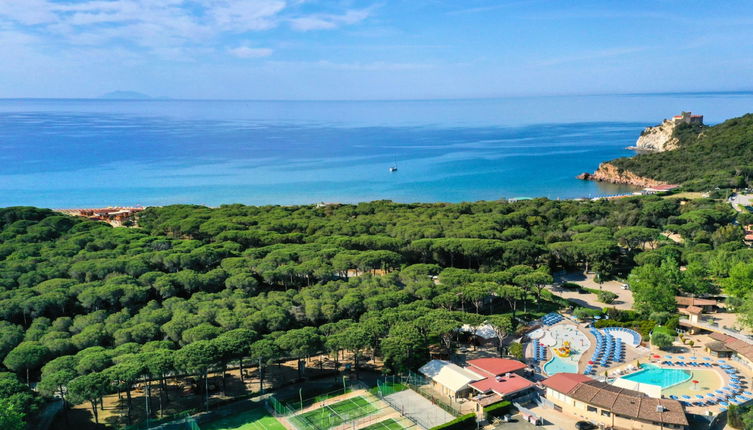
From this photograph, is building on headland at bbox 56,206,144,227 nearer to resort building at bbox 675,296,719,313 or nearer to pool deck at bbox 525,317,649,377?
pool deck at bbox 525,317,649,377

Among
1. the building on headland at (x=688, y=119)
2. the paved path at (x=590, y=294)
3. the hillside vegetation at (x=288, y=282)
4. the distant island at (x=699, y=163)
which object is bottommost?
the paved path at (x=590, y=294)

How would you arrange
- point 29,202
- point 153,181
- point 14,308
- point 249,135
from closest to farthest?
point 14,308, point 29,202, point 153,181, point 249,135

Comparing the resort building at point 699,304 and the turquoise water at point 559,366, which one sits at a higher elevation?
the resort building at point 699,304

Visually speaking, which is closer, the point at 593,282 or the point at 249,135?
the point at 593,282

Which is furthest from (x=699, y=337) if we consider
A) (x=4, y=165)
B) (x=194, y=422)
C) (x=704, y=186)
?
(x=4, y=165)

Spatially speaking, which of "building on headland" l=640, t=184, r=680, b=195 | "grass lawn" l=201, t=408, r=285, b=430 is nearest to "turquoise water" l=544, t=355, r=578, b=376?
"grass lawn" l=201, t=408, r=285, b=430

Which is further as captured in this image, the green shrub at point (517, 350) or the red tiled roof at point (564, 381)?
the green shrub at point (517, 350)

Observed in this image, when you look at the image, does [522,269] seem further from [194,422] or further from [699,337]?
[194,422]

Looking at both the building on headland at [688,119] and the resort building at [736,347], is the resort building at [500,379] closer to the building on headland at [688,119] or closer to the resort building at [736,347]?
the resort building at [736,347]

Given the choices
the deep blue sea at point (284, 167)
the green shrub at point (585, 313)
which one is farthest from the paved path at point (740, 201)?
the green shrub at point (585, 313)
